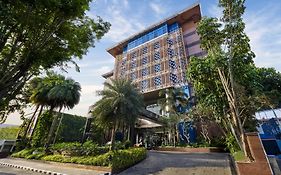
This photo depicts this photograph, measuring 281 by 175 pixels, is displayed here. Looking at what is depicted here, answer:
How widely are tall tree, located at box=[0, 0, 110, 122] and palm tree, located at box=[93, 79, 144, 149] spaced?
771 cm

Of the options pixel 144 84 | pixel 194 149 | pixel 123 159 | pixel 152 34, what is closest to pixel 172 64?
pixel 144 84

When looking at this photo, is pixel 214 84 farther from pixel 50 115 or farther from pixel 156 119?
pixel 50 115

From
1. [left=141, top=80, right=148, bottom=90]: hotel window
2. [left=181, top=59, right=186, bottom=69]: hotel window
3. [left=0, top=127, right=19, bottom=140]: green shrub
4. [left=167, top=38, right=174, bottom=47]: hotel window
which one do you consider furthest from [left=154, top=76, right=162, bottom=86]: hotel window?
[left=0, top=127, right=19, bottom=140]: green shrub

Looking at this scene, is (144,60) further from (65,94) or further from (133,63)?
(65,94)

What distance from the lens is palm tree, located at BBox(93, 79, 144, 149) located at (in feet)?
48.6

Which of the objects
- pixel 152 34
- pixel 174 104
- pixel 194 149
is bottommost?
pixel 194 149

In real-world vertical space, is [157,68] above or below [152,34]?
below

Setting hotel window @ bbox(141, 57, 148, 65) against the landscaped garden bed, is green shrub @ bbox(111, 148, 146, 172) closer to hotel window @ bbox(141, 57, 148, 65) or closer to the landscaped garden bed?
the landscaped garden bed

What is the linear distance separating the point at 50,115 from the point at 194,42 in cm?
3216

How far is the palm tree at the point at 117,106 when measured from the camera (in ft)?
48.6

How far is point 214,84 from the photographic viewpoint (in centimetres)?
1319

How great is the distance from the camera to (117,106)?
14945 mm

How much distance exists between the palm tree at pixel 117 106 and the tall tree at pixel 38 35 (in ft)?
25.3

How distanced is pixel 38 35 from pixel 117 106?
964cm
